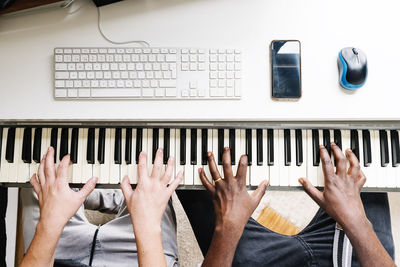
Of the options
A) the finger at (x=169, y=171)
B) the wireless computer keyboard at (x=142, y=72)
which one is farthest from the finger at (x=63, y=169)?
the finger at (x=169, y=171)

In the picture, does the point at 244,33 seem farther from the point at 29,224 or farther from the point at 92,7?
the point at 29,224

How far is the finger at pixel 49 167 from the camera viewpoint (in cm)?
97

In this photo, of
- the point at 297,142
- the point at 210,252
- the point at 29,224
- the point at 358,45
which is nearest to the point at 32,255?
the point at 29,224

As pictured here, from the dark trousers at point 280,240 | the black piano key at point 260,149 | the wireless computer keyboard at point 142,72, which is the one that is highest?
the wireless computer keyboard at point 142,72

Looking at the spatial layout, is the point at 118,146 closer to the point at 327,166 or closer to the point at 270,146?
the point at 270,146

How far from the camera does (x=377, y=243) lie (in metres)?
0.94

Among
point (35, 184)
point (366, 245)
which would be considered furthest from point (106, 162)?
point (366, 245)

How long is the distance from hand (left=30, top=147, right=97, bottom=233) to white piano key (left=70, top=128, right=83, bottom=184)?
0.12ft

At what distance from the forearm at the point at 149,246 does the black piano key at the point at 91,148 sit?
0.29m

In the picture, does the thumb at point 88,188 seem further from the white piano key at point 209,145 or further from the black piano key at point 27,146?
the white piano key at point 209,145

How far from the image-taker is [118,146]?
3.33 feet

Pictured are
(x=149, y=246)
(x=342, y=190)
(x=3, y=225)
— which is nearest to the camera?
(x=149, y=246)

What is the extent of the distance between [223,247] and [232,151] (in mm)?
317

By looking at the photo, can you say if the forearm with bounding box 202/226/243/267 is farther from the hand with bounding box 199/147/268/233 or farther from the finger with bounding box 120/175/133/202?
the finger with bounding box 120/175/133/202
